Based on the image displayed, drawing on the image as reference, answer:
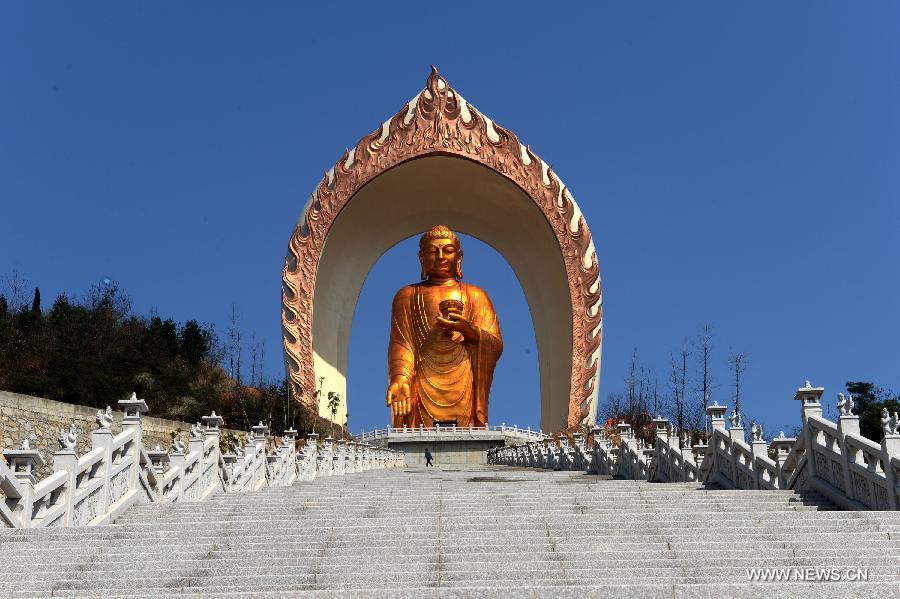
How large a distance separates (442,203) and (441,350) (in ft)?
18.4

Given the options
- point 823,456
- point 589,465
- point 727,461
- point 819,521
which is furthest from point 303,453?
point 819,521

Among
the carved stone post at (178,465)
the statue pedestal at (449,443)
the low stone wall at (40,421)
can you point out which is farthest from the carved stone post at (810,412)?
the statue pedestal at (449,443)

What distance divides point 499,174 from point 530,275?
4.14 meters

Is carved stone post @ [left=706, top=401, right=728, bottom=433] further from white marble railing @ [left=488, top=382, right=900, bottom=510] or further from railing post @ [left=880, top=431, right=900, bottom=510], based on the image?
railing post @ [left=880, top=431, right=900, bottom=510]

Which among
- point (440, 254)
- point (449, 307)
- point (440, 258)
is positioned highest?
point (440, 254)

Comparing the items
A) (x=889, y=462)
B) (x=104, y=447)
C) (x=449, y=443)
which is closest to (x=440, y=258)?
(x=449, y=443)

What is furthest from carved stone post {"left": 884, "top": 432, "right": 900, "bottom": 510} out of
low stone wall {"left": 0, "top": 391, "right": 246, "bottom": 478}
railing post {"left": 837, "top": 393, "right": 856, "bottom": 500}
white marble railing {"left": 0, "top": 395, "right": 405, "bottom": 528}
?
low stone wall {"left": 0, "top": 391, "right": 246, "bottom": 478}

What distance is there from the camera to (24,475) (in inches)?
235

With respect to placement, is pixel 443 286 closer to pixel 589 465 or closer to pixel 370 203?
pixel 370 203

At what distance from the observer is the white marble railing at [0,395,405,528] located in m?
5.96

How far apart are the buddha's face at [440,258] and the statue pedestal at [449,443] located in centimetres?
532

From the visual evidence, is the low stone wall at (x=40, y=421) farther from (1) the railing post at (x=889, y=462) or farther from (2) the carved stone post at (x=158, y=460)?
(1) the railing post at (x=889, y=462)

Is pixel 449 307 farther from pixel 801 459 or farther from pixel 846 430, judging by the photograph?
pixel 846 430

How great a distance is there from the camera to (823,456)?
7.80 meters
